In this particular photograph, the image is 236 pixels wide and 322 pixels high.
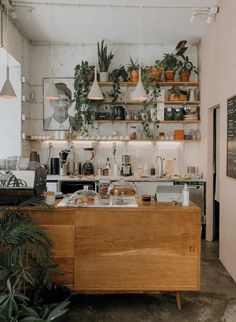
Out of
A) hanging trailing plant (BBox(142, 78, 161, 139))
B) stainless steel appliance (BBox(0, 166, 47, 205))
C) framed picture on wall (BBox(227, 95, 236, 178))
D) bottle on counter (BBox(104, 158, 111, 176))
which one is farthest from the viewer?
bottle on counter (BBox(104, 158, 111, 176))

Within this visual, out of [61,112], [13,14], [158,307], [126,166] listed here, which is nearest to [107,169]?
[126,166]

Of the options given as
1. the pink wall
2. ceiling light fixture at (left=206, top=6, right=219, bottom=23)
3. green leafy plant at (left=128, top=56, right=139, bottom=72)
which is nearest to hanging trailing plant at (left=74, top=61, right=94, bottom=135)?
green leafy plant at (left=128, top=56, right=139, bottom=72)

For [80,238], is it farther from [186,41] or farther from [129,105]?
[186,41]

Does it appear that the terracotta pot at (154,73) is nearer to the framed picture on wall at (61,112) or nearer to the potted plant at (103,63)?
the potted plant at (103,63)

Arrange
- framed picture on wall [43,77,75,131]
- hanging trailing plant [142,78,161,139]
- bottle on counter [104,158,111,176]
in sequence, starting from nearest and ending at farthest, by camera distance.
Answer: hanging trailing plant [142,78,161,139]
bottle on counter [104,158,111,176]
framed picture on wall [43,77,75,131]

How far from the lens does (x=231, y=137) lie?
14.1ft

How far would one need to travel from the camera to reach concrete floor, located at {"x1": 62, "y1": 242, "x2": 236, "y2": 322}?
10.5 ft

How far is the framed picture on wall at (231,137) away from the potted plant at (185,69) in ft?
7.26

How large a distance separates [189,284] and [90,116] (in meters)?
3.99

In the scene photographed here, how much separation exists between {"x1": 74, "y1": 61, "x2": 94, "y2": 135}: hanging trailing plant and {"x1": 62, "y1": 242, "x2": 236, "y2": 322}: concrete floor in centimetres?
367

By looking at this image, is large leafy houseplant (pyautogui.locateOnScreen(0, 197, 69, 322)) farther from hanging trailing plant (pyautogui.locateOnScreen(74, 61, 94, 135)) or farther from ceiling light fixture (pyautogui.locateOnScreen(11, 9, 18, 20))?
hanging trailing plant (pyautogui.locateOnScreen(74, 61, 94, 135))

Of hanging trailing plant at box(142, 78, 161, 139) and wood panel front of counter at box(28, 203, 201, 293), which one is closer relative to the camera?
wood panel front of counter at box(28, 203, 201, 293)

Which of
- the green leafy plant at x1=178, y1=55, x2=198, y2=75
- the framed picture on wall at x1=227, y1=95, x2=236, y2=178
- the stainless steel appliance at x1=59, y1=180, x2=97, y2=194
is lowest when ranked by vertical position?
the stainless steel appliance at x1=59, y1=180, x2=97, y2=194

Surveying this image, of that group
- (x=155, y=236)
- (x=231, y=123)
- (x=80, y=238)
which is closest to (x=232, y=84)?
(x=231, y=123)
